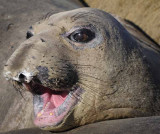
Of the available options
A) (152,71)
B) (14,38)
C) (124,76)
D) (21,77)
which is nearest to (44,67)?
(21,77)

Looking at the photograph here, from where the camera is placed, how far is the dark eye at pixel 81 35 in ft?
12.4

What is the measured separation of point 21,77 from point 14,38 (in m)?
2.24

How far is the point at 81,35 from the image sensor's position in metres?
3.81

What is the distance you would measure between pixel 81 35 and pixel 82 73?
38 centimetres

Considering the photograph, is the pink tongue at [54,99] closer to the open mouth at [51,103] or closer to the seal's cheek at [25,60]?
the open mouth at [51,103]

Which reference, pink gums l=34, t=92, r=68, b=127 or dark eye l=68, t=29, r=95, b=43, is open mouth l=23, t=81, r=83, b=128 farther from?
dark eye l=68, t=29, r=95, b=43

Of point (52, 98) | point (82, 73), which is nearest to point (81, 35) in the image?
point (82, 73)

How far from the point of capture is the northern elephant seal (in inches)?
135

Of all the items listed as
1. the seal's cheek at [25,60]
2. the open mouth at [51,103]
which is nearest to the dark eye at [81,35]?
the seal's cheek at [25,60]

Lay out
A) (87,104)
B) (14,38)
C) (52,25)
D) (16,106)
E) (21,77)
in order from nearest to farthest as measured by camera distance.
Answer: (21,77), (87,104), (52,25), (16,106), (14,38)

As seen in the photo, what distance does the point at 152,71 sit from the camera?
4.04 metres

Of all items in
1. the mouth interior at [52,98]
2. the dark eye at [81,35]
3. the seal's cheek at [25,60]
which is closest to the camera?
the seal's cheek at [25,60]

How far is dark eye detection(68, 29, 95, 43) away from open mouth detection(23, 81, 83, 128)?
0.46 m

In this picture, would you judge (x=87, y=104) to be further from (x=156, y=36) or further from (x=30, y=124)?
(x=156, y=36)
